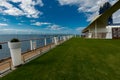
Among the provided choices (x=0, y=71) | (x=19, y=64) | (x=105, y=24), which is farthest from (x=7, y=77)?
(x=105, y=24)

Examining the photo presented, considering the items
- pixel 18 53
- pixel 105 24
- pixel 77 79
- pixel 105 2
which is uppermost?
pixel 105 2

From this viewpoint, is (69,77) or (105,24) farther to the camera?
(105,24)

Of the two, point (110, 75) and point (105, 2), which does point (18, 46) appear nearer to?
point (110, 75)

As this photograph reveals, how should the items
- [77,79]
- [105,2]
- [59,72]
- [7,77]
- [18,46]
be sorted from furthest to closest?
[105,2] < [18,46] < [59,72] < [7,77] < [77,79]

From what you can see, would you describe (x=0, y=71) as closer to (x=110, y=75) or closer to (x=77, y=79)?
(x=77, y=79)

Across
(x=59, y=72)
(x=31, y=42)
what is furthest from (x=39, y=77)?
(x=31, y=42)

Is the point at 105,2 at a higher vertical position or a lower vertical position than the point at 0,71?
higher

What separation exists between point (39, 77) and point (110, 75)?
2077mm

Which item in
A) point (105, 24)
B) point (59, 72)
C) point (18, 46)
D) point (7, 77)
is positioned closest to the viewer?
point (7, 77)

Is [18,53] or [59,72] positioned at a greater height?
[18,53]

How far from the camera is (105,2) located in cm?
9275

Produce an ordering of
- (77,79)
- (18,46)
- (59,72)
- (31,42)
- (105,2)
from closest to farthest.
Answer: (77,79), (59,72), (18,46), (31,42), (105,2)

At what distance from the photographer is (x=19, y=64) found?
529 cm

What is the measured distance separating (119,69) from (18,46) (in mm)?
3711
